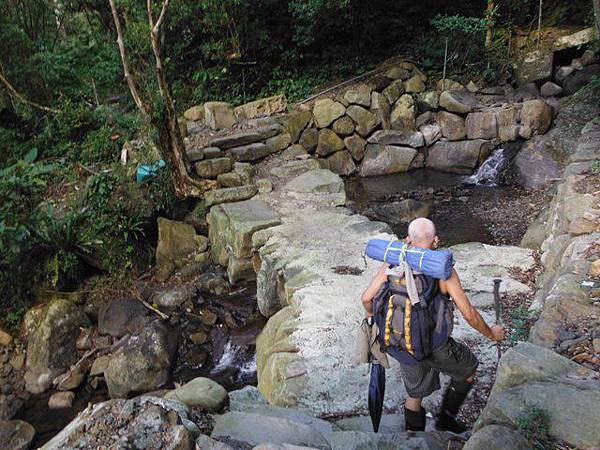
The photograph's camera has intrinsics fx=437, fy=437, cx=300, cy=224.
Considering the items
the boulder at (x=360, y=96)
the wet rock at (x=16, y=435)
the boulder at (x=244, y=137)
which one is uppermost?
the boulder at (x=360, y=96)

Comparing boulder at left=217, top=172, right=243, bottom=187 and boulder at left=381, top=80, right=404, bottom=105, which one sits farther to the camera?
boulder at left=381, top=80, right=404, bottom=105

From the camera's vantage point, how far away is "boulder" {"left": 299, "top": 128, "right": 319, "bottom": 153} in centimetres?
1047

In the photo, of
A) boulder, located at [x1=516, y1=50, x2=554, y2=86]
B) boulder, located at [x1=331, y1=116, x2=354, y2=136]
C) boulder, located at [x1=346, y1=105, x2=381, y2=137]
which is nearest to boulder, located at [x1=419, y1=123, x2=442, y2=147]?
boulder, located at [x1=346, y1=105, x2=381, y2=137]

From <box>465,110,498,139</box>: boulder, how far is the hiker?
8.63m

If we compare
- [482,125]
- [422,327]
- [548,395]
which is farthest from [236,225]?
[482,125]

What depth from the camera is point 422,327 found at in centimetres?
250

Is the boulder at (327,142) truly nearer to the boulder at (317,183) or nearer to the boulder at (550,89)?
the boulder at (317,183)

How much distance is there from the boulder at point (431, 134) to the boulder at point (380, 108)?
2.97 ft

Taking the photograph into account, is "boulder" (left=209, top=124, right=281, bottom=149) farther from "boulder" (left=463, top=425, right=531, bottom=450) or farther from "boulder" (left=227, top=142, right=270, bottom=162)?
"boulder" (left=463, top=425, right=531, bottom=450)

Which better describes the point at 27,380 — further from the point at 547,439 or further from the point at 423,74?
the point at 423,74

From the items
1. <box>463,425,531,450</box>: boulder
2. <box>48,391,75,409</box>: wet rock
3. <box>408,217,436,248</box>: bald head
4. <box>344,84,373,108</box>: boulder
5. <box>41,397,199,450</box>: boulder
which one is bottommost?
<box>48,391,75,409</box>: wet rock

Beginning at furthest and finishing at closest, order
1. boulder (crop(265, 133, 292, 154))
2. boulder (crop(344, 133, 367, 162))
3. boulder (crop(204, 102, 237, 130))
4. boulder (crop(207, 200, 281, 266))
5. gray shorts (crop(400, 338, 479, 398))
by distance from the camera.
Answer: boulder (crop(344, 133, 367, 162))
boulder (crop(204, 102, 237, 130))
boulder (crop(265, 133, 292, 154))
boulder (crop(207, 200, 281, 266))
gray shorts (crop(400, 338, 479, 398))

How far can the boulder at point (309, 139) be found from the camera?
1047 cm

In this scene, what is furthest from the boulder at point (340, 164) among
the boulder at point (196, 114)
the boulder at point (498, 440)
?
the boulder at point (498, 440)
